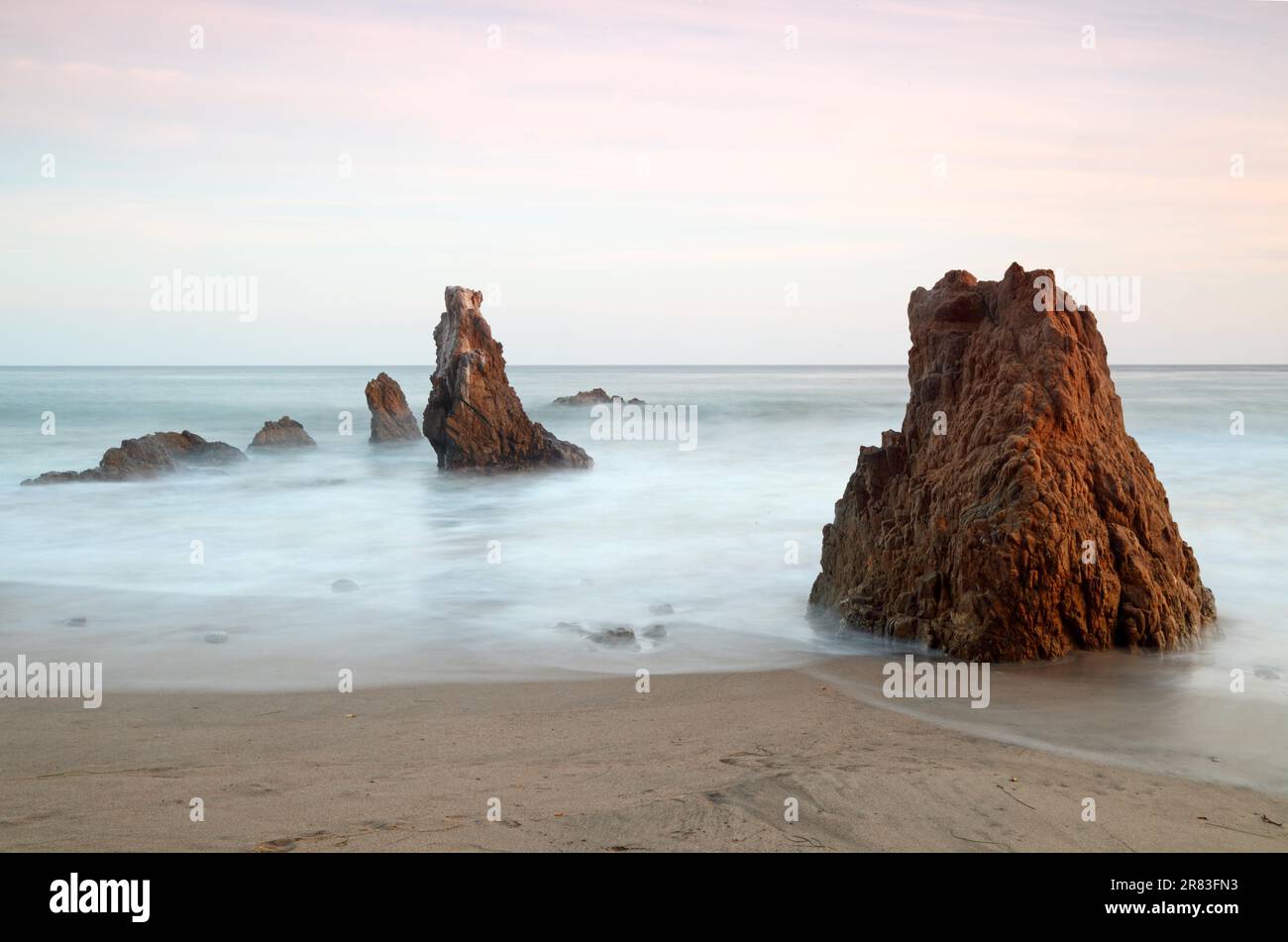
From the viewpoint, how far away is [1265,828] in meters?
4.78

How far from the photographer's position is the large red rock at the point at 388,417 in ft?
101

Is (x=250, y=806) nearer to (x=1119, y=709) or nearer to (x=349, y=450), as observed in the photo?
(x=1119, y=709)

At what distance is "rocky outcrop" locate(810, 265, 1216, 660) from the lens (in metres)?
7.60

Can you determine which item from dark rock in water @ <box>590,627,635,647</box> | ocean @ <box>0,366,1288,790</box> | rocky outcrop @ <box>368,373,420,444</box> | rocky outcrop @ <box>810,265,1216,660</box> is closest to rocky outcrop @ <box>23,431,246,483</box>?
ocean @ <box>0,366,1288,790</box>

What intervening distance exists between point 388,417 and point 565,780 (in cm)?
2698

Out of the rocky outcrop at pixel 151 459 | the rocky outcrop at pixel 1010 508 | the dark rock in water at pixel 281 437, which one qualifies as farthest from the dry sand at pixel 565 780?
the dark rock in water at pixel 281 437

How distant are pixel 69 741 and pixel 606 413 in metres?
39.6

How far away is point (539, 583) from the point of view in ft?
38.4

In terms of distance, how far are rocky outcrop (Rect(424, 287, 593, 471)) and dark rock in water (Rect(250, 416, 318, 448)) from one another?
8.28 metres

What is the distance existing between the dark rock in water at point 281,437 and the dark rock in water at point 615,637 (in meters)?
22.9

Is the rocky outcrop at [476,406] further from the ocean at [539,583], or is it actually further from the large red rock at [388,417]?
the large red rock at [388,417]
